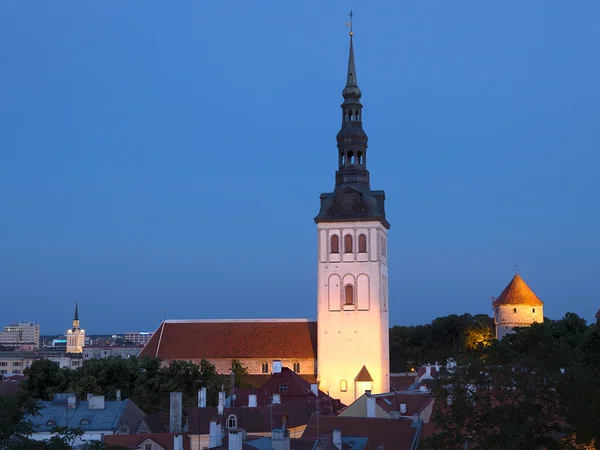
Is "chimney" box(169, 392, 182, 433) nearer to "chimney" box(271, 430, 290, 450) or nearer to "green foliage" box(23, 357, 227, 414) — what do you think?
"green foliage" box(23, 357, 227, 414)

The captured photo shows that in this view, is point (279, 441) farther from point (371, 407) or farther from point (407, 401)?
point (407, 401)

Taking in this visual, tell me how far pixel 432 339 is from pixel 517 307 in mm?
19826

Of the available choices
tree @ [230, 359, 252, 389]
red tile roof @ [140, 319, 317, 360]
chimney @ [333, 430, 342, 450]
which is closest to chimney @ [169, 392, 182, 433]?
chimney @ [333, 430, 342, 450]

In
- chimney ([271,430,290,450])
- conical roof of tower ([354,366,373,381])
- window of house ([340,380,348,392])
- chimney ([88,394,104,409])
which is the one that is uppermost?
conical roof of tower ([354,366,373,381])

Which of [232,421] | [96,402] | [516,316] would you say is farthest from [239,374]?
[516,316]

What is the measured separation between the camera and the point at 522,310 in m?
127

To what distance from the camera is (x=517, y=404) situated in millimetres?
36750

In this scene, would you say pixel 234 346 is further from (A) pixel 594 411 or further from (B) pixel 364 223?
(A) pixel 594 411

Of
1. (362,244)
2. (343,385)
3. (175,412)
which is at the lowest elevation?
(175,412)

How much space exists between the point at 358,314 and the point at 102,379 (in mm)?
21508

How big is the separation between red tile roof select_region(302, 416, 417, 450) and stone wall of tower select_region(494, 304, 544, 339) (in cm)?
7661

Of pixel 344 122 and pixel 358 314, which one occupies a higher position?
pixel 344 122

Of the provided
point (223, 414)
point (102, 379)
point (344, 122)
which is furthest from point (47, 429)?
point (344, 122)

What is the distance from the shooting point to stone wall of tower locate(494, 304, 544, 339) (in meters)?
126
